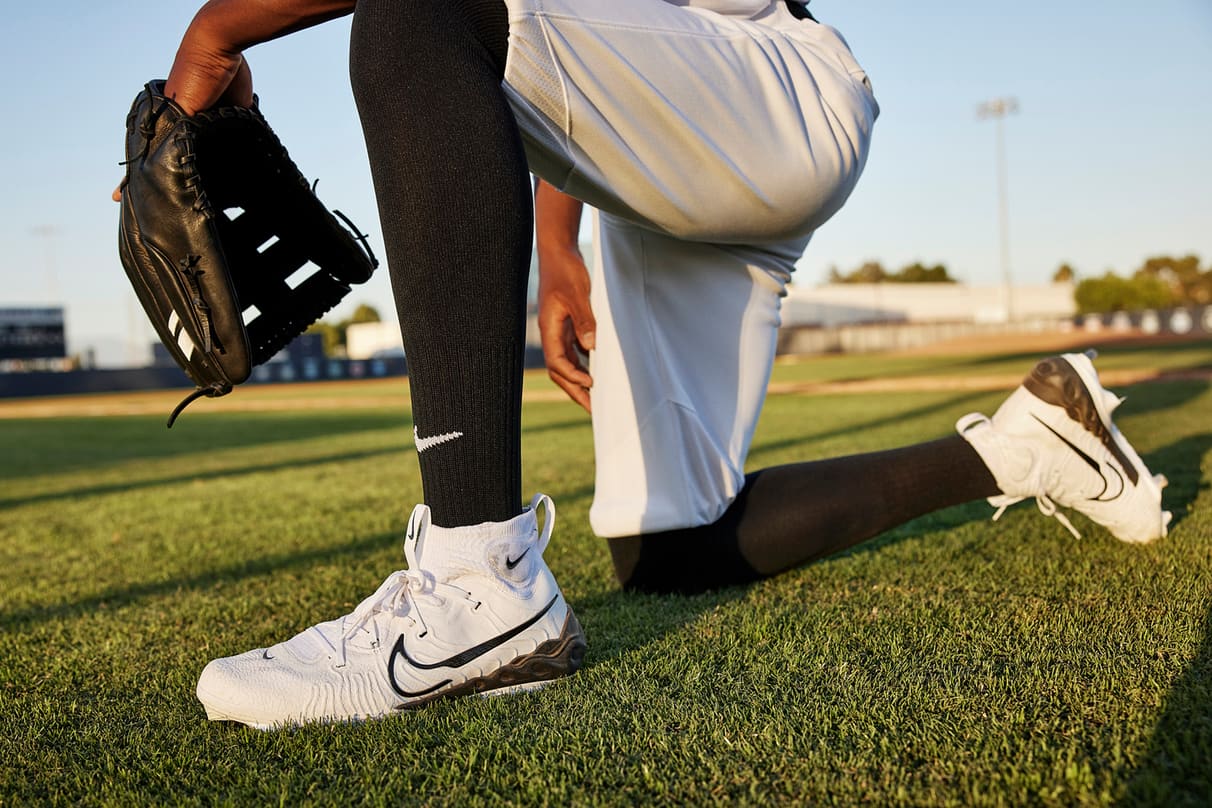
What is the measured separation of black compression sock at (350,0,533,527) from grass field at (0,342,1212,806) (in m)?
0.28

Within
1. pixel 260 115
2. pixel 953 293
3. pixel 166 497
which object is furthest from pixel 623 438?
pixel 953 293

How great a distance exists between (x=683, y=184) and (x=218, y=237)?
536mm

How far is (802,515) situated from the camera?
153 centimetres

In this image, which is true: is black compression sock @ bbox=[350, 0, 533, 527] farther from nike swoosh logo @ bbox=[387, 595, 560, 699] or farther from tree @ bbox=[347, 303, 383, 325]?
tree @ bbox=[347, 303, 383, 325]

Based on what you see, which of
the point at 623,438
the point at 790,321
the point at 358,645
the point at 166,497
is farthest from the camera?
the point at 790,321

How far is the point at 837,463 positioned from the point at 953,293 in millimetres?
54001

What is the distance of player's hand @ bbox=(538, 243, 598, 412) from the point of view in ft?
4.82

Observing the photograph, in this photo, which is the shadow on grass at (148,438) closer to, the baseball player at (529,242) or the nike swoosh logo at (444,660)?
the baseball player at (529,242)

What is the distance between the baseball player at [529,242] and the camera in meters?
1.00

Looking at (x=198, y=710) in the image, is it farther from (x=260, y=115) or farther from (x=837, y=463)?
(x=837, y=463)

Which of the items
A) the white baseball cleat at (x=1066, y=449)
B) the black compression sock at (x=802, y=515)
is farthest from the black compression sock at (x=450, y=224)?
the white baseball cleat at (x=1066, y=449)

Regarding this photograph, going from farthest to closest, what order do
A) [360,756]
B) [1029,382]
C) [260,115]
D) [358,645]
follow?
[1029,382] → [260,115] → [358,645] → [360,756]

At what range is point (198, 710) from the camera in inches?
42.4

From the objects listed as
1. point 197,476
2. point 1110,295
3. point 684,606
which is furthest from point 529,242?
point 1110,295
